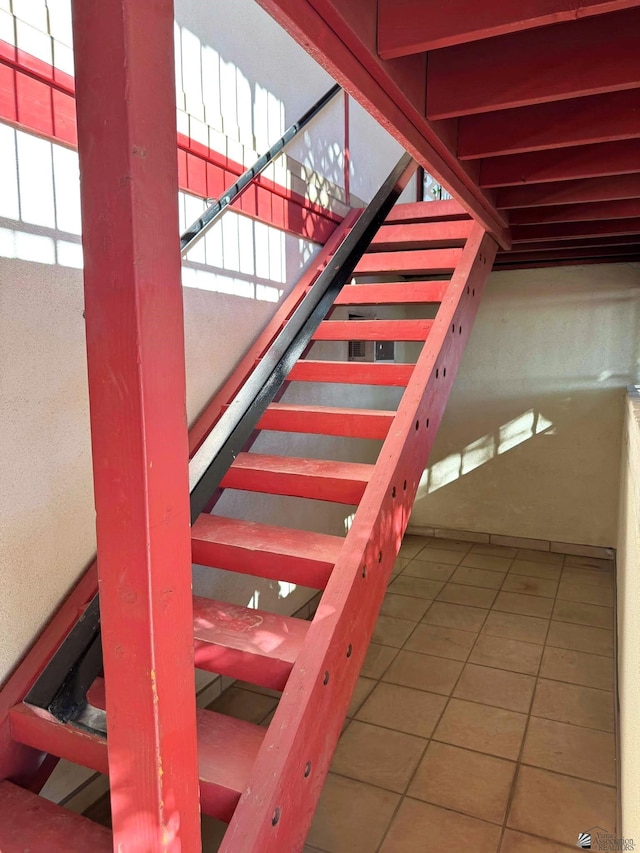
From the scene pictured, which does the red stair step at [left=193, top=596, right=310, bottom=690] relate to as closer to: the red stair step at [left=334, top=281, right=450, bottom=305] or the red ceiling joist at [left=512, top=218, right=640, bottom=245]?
the red stair step at [left=334, top=281, right=450, bottom=305]

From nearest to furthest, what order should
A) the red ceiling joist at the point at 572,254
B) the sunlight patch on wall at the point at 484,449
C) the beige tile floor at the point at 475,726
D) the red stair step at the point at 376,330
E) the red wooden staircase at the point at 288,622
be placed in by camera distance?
the red wooden staircase at the point at 288,622
the beige tile floor at the point at 475,726
the red stair step at the point at 376,330
the red ceiling joist at the point at 572,254
the sunlight patch on wall at the point at 484,449

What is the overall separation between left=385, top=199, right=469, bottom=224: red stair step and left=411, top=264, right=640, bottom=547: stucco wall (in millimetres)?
2248

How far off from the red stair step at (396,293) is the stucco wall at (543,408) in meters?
2.97

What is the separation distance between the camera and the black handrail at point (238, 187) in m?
2.54

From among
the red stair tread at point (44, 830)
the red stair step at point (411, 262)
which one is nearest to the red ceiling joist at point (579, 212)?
the red stair step at point (411, 262)

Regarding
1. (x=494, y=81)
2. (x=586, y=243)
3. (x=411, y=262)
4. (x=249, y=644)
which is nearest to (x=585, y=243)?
(x=586, y=243)

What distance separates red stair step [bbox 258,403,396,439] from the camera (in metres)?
2.45

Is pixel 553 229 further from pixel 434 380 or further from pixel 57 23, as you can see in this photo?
pixel 57 23

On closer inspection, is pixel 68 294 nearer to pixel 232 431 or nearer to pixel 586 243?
pixel 232 431

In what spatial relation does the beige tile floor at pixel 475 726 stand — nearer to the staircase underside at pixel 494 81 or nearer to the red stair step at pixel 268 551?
the red stair step at pixel 268 551

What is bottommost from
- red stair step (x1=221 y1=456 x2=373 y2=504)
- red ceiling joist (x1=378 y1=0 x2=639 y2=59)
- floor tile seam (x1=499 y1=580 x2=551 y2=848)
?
floor tile seam (x1=499 y1=580 x2=551 y2=848)

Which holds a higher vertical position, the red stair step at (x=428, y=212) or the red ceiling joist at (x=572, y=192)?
the red stair step at (x=428, y=212)

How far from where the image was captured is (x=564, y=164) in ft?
8.55

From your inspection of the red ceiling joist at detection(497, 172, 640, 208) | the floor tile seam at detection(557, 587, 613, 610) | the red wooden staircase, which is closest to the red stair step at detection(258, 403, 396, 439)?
the red wooden staircase
